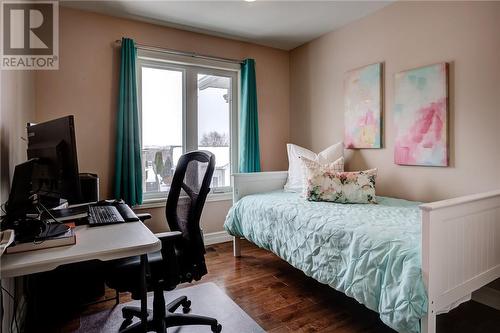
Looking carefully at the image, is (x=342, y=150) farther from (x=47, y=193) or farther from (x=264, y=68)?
(x=47, y=193)

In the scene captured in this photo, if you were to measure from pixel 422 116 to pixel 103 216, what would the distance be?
2485mm

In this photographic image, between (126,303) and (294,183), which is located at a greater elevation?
(294,183)

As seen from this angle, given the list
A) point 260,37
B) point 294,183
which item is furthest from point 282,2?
point 294,183

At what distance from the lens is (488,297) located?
2.14 m

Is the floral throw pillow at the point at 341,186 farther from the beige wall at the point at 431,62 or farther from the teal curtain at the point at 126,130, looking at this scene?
the teal curtain at the point at 126,130

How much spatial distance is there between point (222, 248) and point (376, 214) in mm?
1913

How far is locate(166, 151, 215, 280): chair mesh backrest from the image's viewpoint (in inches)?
65.5

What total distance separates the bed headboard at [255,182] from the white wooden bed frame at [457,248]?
1911 mm

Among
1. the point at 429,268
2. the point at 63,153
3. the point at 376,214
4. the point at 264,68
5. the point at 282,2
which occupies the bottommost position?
the point at 429,268

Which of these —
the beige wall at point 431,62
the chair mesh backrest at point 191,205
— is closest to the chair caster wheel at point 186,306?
the chair mesh backrest at point 191,205

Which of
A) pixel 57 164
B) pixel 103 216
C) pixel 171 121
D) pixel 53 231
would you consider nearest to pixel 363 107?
pixel 171 121

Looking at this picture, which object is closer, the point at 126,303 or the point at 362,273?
the point at 362,273

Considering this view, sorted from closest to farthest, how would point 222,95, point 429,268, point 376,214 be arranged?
point 429,268, point 376,214, point 222,95

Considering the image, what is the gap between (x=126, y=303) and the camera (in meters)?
2.22
